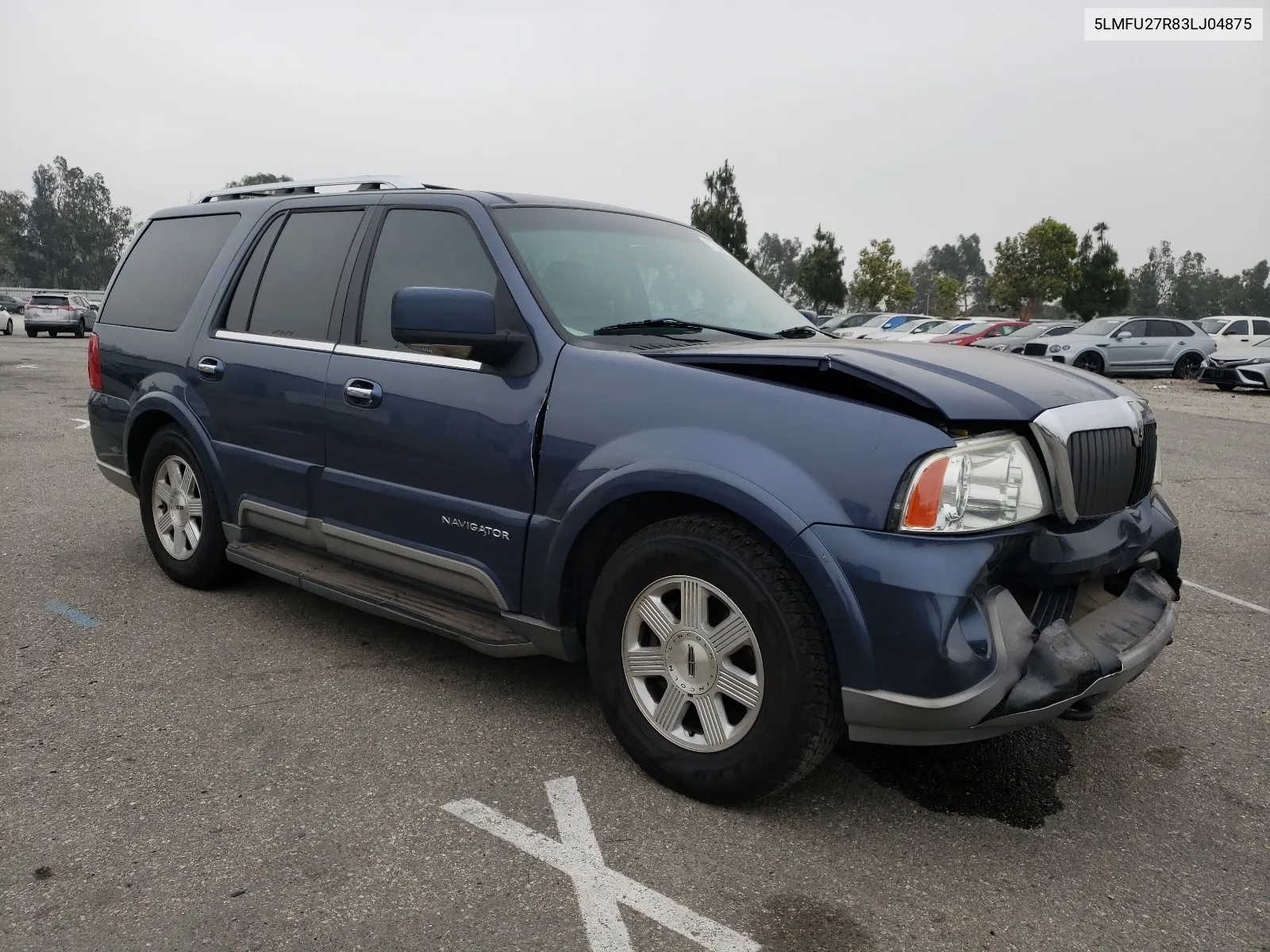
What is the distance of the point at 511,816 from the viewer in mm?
2787

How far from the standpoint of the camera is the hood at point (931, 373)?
2.60m

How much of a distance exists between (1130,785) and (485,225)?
9.45ft

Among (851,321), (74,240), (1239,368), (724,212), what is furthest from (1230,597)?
(74,240)

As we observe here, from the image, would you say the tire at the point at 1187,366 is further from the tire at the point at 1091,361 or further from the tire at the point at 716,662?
the tire at the point at 716,662

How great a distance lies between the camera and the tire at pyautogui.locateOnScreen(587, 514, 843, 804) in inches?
102

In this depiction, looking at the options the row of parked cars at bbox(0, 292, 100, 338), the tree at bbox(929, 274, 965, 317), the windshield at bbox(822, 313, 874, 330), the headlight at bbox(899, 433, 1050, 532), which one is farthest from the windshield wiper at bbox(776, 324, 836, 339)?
the tree at bbox(929, 274, 965, 317)

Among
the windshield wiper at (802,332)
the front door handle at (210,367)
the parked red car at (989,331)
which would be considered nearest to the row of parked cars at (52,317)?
the parked red car at (989,331)

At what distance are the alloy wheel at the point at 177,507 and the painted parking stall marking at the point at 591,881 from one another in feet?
8.31

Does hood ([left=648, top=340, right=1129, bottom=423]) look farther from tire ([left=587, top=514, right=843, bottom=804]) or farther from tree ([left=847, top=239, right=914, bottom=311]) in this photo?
tree ([left=847, top=239, right=914, bottom=311])

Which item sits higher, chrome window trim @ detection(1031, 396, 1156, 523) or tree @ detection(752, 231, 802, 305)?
tree @ detection(752, 231, 802, 305)

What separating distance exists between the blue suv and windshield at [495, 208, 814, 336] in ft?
0.05

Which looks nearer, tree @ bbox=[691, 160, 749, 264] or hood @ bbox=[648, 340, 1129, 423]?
hood @ bbox=[648, 340, 1129, 423]

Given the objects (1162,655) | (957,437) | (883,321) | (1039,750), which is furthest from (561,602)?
(883,321)

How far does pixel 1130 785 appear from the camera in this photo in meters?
3.05
